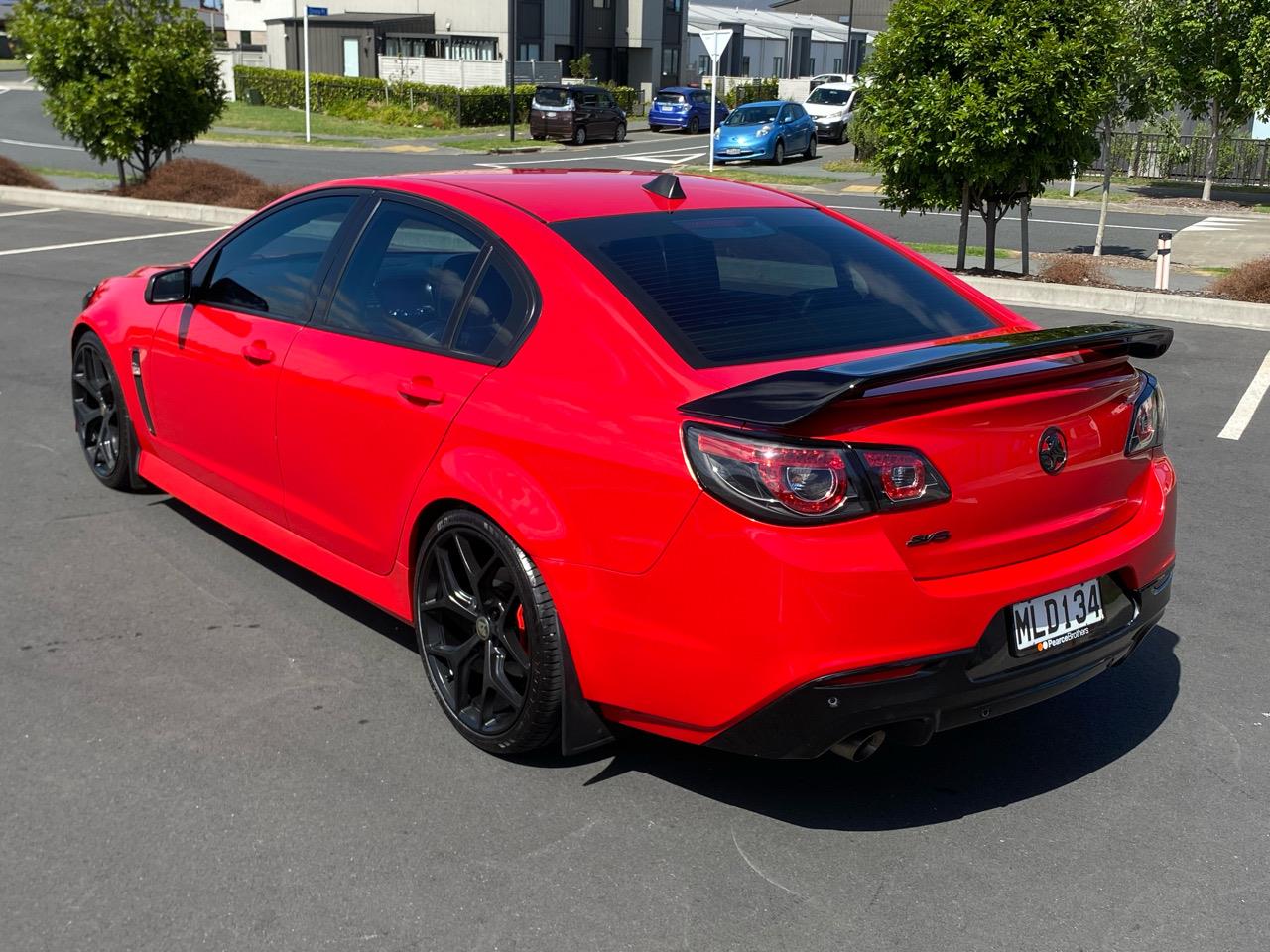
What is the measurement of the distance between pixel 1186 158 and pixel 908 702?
2918 centimetres

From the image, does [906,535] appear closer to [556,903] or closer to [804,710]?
[804,710]

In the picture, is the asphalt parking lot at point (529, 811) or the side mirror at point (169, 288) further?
the side mirror at point (169, 288)

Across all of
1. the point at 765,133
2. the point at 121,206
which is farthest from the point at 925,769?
the point at 765,133

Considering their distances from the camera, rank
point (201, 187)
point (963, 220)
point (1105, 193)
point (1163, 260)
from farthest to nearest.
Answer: point (201, 187) < point (1105, 193) < point (963, 220) < point (1163, 260)

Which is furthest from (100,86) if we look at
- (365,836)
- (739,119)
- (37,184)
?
(365,836)

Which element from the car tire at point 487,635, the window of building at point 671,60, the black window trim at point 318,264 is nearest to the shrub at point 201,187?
the black window trim at point 318,264

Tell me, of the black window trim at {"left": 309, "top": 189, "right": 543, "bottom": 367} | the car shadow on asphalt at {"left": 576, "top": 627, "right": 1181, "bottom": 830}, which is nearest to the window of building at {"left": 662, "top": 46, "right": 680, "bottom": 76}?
the black window trim at {"left": 309, "top": 189, "right": 543, "bottom": 367}

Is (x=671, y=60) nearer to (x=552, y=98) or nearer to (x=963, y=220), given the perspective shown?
(x=552, y=98)

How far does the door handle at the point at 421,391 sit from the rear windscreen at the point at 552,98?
127 ft

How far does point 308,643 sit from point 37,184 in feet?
68.1

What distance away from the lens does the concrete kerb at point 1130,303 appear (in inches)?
460

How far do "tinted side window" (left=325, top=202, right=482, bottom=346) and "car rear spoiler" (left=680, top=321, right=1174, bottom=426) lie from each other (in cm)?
119

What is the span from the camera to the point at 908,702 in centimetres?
338

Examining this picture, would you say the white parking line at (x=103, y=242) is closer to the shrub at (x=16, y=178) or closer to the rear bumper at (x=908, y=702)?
the shrub at (x=16, y=178)
